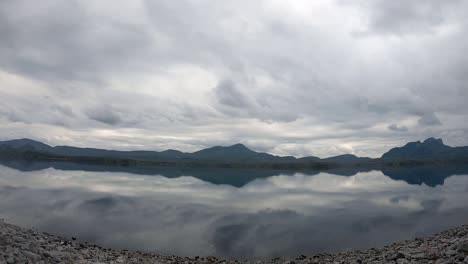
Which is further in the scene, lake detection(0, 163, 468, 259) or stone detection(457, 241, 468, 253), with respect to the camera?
lake detection(0, 163, 468, 259)

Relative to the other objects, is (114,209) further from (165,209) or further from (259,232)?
(259,232)

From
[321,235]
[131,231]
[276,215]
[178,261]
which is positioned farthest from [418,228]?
[131,231]

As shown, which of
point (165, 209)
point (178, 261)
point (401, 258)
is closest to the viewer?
point (401, 258)

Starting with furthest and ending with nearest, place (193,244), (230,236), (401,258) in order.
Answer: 1. (230,236)
2. (193,244)
3. (401,258)

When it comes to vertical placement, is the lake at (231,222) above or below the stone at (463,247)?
below

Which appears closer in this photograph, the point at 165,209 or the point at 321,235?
the point at 321,235

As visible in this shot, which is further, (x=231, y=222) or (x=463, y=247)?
(x=231, y=222)

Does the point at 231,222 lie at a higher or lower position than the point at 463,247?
lower

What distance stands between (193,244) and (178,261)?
6944 mm

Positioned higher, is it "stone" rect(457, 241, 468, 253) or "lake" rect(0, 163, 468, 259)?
"stone" rect(457, 241, 468, 253)

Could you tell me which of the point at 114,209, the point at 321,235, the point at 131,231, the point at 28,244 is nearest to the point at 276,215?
the point at 321,235

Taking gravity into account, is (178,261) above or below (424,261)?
below

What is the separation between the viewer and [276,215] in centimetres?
5006

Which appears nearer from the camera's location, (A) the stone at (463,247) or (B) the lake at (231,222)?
(A) the stone at (463,247)
